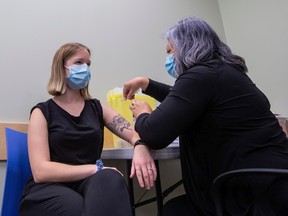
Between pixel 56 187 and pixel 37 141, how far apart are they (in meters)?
0.24

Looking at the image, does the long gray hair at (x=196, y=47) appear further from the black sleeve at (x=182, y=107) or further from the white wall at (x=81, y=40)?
the white wall at (x=81, y=40)

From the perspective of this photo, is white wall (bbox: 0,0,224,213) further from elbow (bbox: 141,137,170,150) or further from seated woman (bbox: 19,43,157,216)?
elbow (bbox: 141,137,170,150)

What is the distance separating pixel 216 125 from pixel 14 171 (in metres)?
0.92

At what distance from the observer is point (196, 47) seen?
110 centimetres

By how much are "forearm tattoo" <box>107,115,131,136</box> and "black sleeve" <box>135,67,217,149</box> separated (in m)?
0.55

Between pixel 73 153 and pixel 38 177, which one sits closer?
pixel 38 177

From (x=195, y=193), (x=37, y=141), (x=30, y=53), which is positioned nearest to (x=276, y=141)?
(x=195, y=193)

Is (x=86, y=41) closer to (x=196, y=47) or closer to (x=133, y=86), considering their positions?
(x=133, y=86)

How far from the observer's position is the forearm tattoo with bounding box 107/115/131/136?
151 centimetres

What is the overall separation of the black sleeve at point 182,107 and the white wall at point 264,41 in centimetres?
217

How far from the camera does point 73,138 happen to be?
1.28 metres

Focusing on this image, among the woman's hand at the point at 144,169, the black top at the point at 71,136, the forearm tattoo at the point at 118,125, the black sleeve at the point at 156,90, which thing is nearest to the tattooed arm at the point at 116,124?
the forearm tattoo at the point at 118,125

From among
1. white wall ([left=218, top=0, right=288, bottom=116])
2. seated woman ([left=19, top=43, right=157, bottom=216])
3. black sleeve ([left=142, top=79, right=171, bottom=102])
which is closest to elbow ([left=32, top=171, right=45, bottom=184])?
seated woman ([left=19, top=43, right=157, bottom=216])

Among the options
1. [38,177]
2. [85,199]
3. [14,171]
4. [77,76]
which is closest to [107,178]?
[85,199]
